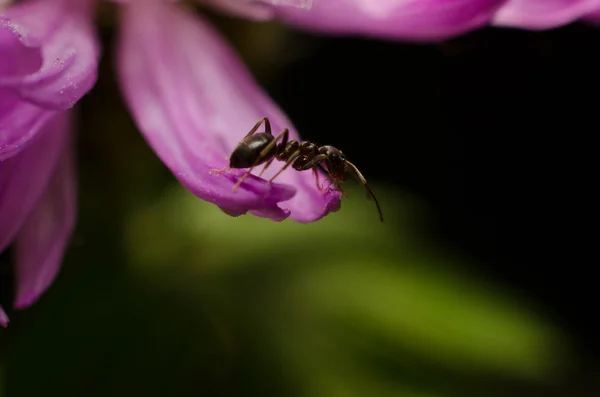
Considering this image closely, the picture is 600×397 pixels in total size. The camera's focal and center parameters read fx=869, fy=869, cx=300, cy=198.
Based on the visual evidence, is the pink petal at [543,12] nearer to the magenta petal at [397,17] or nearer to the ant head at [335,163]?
the magenta petal at [397,17]

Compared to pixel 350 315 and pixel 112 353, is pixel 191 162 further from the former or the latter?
pixel 350 315

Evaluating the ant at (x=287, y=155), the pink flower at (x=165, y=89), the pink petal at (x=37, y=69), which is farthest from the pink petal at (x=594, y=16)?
the pink petal at (x=37, y=69)

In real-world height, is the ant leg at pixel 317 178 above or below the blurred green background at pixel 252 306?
above

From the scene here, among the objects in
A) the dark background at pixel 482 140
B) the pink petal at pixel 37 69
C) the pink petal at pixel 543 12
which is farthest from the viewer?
the dark background at pixel 482 140

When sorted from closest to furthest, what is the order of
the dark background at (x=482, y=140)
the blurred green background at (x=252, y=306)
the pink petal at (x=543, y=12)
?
the pink petal at (x=543, y=12) < the blurred green background at (x=252, y=306) < the dark background at (x=482, y=140)

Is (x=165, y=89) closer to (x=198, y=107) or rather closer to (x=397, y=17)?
(x=198, y=107)

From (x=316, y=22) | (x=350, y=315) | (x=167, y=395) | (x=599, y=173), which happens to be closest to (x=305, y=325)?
(x=350, y=315)

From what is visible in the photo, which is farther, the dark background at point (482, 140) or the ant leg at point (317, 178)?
the dark background at point (482, 140)

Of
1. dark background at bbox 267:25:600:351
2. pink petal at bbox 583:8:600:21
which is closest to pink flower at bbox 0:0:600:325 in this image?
pink petal at bbox 583:8:600:21
